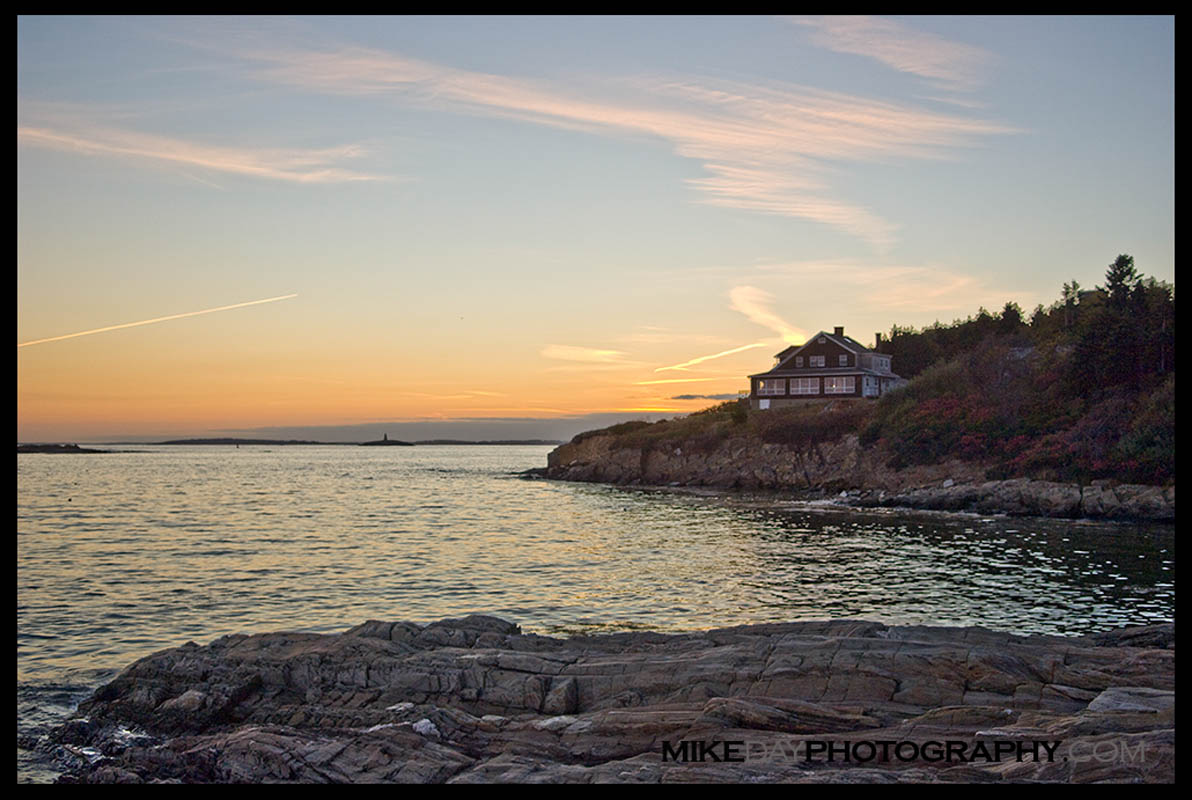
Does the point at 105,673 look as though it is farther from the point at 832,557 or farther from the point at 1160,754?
the point at 832,557

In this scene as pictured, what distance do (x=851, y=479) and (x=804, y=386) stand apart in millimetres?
22144

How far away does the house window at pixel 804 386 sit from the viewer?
282ft

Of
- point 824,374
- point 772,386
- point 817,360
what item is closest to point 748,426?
point 772,386

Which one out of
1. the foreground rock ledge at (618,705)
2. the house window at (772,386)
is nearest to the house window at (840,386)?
the house window at (772,386)

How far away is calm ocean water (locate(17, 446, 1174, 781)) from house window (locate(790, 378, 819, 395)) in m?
32.6

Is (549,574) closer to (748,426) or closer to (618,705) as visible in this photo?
(618,705)

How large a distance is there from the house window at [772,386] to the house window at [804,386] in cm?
96

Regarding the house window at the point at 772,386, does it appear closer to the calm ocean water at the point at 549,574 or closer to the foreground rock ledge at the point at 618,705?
the calm ocean water at the point at 549,574

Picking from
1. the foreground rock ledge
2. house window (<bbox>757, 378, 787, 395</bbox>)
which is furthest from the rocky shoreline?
the foreground rock ledge

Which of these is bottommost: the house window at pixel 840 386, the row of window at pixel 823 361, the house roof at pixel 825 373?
the house window at pixel 840 386

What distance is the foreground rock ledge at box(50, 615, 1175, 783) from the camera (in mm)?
9500

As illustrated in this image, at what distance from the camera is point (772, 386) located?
88625mm
